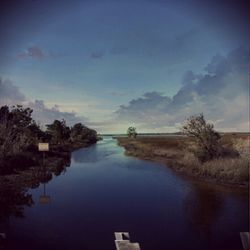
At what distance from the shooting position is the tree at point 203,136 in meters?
16.3

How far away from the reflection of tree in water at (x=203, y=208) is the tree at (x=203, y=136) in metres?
3.25

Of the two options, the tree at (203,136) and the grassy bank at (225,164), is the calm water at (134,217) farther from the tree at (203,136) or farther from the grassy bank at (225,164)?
the tree at (203,136)

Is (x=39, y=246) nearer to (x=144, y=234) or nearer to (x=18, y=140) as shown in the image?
(x=144, y=234)

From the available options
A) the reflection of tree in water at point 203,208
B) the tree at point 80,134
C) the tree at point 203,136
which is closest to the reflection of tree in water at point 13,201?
the reflection of tree in water at point 203,208

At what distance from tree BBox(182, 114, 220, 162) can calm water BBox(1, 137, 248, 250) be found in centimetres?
222

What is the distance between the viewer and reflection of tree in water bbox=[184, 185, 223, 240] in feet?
28.0

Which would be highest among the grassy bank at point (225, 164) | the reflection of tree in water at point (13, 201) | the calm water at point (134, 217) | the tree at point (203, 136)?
the tree at point (203, 136)

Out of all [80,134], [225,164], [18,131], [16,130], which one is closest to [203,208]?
[225,164]

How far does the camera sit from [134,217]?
31.2ft

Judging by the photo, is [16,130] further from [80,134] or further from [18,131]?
[80,134]

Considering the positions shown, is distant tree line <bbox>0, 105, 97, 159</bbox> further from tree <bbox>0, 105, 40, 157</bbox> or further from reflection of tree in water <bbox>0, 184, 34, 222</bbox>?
reflection of tree in water <bbox>0, 184, 34, 222</bbox>

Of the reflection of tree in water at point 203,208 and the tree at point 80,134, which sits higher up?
the tree at point 80,134

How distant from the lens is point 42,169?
17281 mm

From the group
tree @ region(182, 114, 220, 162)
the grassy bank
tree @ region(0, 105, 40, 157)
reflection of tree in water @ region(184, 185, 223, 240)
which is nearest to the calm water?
reflection of tree in water @ region(184, 185, 223, 240)
